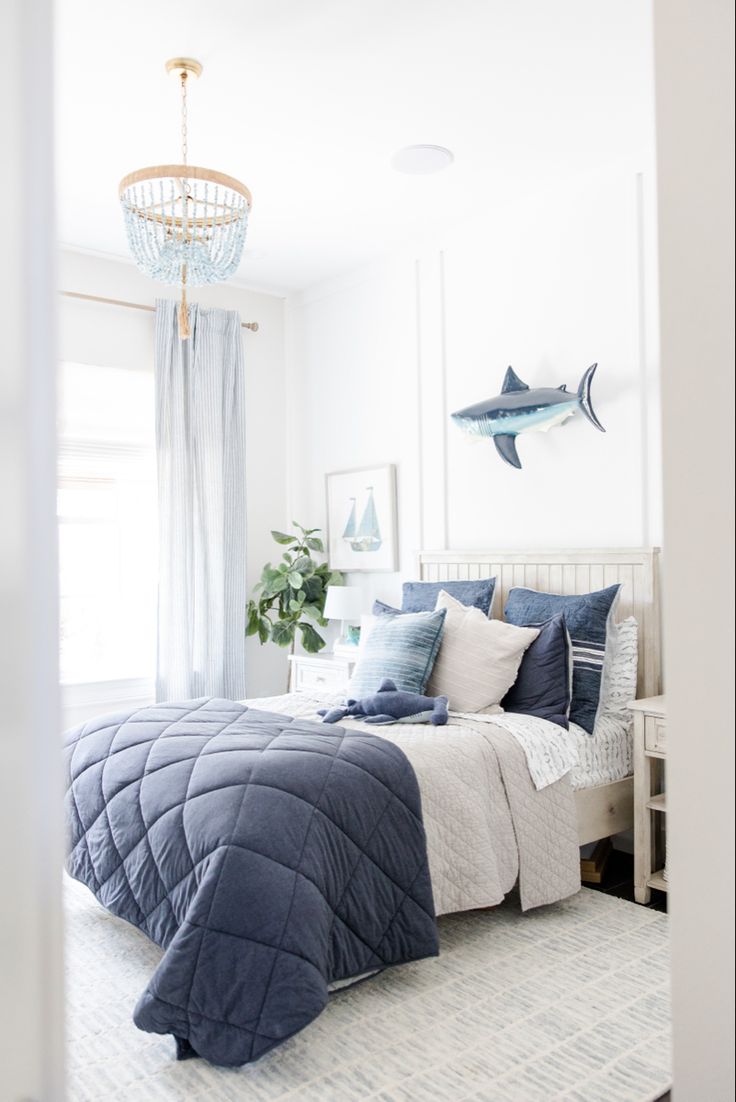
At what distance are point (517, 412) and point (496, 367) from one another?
0.39 meters

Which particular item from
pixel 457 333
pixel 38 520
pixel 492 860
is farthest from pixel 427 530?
pixel 38 520

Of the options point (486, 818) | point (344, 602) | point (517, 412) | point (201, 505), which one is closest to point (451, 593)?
point (344, 602)

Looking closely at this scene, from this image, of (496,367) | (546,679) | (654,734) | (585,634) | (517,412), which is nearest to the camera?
(654,734)

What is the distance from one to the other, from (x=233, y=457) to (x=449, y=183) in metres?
1.92

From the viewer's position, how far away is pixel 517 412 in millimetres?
3789

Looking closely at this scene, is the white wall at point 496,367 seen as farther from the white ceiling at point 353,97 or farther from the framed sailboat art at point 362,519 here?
the white ceiling at point 353,97

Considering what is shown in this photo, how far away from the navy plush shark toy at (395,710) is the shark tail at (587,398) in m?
1.31

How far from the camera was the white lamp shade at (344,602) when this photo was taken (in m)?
4.37

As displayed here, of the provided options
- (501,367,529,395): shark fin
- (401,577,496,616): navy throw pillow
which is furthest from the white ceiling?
(401,577,496,616): navy throw pillow

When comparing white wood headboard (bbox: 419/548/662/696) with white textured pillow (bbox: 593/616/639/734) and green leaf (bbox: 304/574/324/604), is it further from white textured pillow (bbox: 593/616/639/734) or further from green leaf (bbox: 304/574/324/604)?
green leaf (bbox: 304/574/324/604)

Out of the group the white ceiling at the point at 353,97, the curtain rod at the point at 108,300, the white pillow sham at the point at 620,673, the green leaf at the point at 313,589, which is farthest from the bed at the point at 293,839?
the curtain rod at the point at 108,300

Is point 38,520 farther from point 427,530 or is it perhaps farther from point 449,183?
point 427,530

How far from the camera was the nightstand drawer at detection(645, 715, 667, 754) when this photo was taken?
2965 millimetres

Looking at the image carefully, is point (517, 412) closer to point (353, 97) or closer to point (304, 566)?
point (353, 97)
